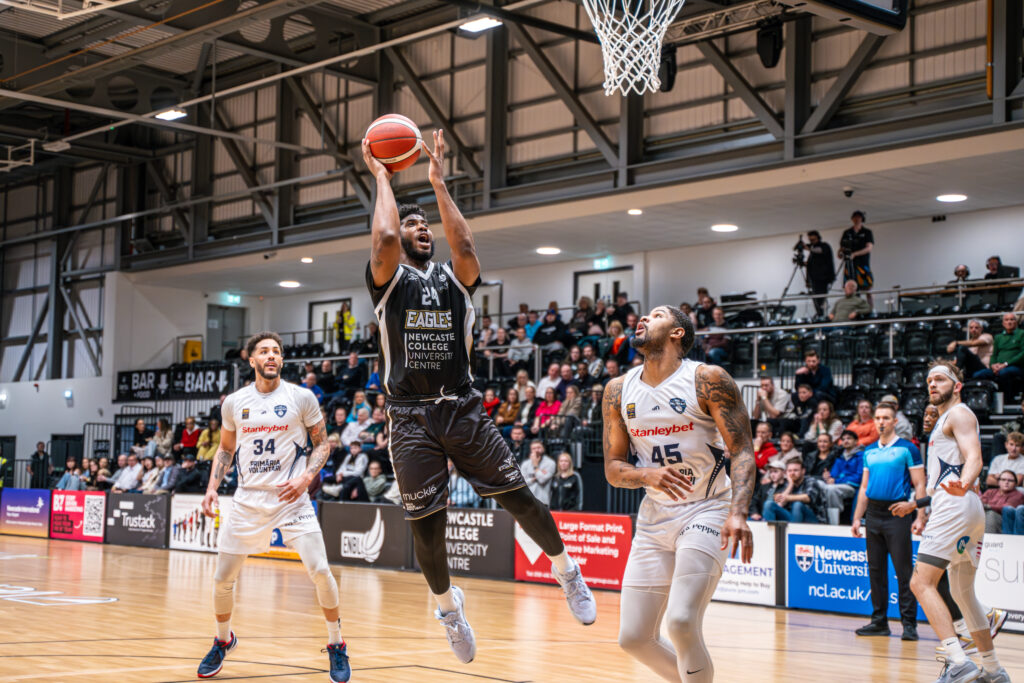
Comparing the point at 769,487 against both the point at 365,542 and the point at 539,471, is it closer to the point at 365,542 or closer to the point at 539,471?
the point at 539,471

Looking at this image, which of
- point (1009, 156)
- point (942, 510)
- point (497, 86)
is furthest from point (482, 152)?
point (942, 510)

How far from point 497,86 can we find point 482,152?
152cm

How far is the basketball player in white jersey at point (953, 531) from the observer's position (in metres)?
8.02

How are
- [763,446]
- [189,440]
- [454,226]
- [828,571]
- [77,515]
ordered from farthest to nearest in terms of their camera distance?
[189,440] → [77,515] → [763,446] → [828,571] → [454,226]

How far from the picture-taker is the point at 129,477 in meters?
24.6

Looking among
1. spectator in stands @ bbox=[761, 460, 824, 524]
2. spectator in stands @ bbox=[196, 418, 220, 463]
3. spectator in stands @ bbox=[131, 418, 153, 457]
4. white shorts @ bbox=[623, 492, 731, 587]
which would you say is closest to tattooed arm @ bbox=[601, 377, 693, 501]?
white shorts @ bbox=[623, 492, 731, 587]

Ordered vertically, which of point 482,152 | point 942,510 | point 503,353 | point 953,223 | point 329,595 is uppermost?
point 482,152

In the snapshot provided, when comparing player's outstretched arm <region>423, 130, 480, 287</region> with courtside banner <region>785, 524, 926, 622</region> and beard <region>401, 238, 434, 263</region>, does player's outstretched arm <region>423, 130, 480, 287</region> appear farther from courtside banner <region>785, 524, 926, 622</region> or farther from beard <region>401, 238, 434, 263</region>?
courtside banner <region>785, 524, 926, 622</region>

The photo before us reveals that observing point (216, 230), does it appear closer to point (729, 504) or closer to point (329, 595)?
point (329, 595)

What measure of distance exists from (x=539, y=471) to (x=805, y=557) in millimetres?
4608

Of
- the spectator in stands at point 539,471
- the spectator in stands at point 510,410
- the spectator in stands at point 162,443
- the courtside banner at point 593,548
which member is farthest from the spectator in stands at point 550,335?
the spectator in stands at point 162,443

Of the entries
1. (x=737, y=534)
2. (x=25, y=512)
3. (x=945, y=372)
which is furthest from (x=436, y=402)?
(x=25, y=512)

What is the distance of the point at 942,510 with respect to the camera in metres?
8.34

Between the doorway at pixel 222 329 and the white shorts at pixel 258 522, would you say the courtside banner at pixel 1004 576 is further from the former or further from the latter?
the doorway at pixel 222 329
